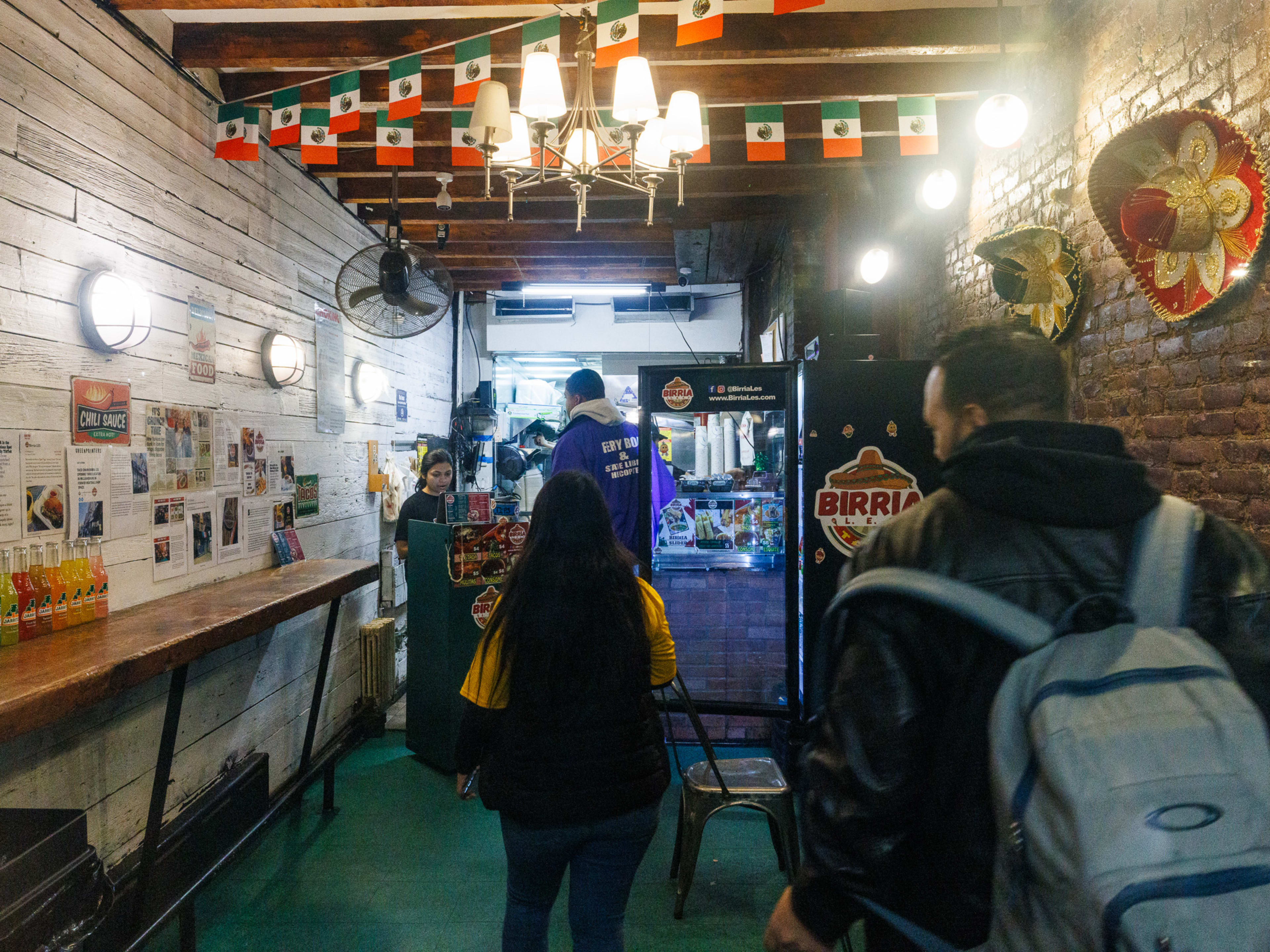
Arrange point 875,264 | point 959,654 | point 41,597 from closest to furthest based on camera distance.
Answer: point 959,654
point 41,597
point 875,264

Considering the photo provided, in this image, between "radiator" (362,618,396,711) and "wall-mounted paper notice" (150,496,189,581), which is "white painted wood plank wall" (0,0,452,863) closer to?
"wall-mounted paper notice" (150,496,189,581)

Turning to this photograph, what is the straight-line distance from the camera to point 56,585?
84.9 inches

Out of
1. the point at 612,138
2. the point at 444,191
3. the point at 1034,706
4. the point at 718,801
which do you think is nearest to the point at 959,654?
the point at 1034,706

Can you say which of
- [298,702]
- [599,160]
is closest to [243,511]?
[298,702]

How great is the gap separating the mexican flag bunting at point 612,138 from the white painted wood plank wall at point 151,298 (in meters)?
1.69

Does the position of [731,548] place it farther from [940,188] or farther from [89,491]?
[89,491]

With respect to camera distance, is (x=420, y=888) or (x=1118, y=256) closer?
(x=1118, y=256)

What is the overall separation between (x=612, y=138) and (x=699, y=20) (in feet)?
4.00

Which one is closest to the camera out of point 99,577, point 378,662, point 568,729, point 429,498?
point 568,729

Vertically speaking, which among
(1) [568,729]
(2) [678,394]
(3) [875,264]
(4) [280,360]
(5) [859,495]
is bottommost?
(1) [568,729]

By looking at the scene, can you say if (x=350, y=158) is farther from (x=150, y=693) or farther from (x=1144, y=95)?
(x=1144, y=95)

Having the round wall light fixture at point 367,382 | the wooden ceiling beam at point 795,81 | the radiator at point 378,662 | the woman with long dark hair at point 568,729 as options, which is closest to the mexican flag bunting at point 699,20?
the wooden ceiling beam at point 795,81

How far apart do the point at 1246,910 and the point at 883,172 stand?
4456mm

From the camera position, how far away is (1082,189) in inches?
108
